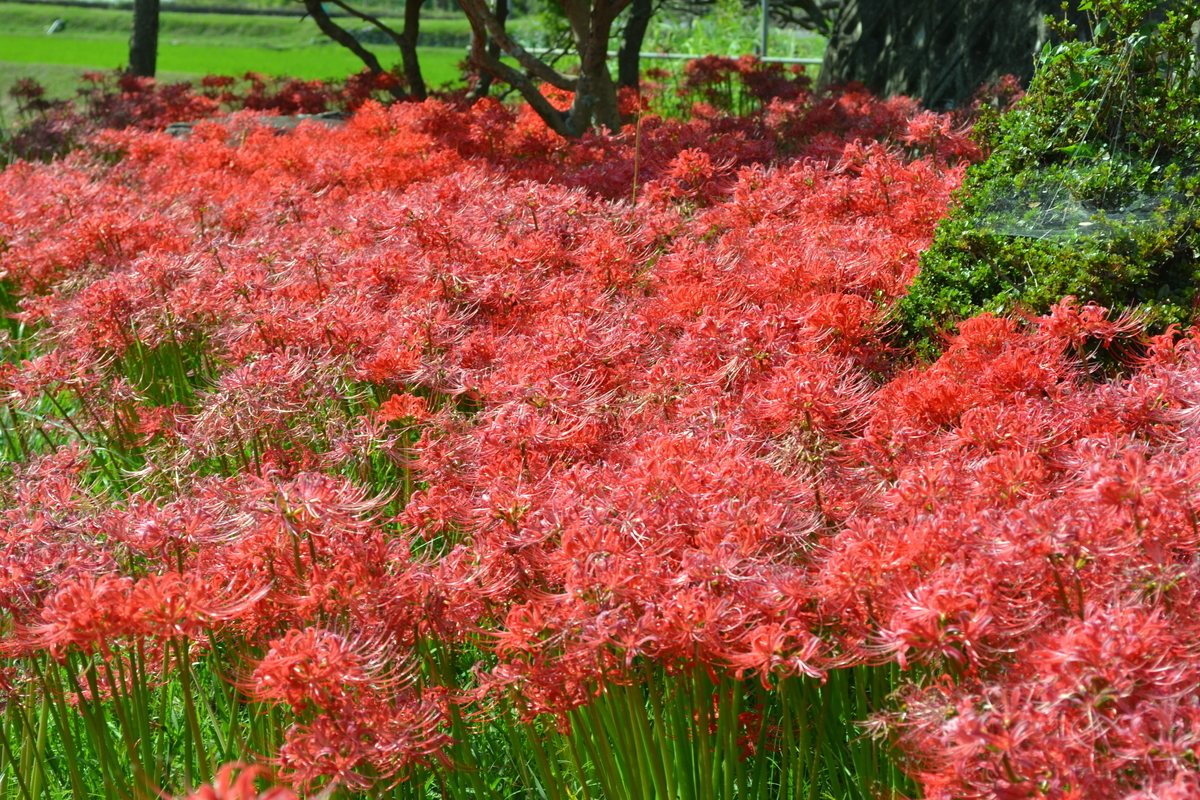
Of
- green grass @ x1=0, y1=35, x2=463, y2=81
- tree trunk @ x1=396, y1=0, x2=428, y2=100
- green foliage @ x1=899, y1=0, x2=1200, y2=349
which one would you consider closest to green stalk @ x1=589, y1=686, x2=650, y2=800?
green foliage @ x1=899, y1=0, x2=1200, y2=349

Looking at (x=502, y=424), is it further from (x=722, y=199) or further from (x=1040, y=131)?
(x=722, y=199)

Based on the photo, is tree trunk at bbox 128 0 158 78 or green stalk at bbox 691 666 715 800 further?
tree trunk at bbox 128 0 158 78

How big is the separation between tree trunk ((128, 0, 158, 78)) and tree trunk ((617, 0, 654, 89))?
6.51m

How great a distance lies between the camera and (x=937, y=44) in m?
9.70

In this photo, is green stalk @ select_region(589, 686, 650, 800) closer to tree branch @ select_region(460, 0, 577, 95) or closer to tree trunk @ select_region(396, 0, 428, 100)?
tree branch @ select_region(460, 0, 577, 95)

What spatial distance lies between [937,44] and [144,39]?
10166 mm

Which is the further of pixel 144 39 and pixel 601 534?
pixel 144 39

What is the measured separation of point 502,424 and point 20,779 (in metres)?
1.27

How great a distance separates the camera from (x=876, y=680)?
202 centimetres

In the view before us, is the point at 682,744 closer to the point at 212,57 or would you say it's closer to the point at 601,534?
the point at 601,534

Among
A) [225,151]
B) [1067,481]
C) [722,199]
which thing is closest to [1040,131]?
[722,199]

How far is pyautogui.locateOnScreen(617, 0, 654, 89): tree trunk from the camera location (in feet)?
37.1

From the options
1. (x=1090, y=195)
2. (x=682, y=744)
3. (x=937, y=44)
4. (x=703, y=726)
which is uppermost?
(x=937, y=44)

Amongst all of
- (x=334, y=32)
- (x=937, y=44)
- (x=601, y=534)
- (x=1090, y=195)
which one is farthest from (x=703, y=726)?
(x=334, y=32)
